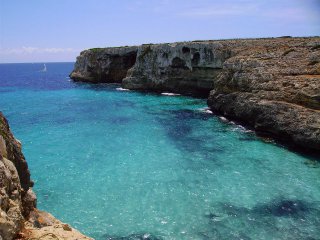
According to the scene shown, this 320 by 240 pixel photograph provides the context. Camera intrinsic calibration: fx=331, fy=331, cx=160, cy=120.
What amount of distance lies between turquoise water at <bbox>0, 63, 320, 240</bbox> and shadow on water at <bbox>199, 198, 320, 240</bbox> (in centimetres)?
5

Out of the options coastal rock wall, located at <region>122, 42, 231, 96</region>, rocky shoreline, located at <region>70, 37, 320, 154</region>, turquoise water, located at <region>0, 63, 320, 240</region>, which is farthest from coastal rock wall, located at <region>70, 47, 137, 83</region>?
turquoise water, located at <region>0, 63, 320, 240</region>

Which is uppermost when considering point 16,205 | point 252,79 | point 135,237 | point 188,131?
point 252,79

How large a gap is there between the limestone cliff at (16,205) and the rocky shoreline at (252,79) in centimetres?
2543

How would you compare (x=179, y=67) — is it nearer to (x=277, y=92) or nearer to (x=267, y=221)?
(x=277, y=92)

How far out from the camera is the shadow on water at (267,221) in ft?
55.7

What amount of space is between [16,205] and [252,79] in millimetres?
34697

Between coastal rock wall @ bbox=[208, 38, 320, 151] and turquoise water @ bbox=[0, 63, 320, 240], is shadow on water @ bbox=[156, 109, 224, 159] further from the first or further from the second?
coastal rock wall @ bbox=[208, 38, 320, 151]

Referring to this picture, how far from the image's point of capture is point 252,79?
131 feet

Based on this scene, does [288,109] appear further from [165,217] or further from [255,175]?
[165,217]

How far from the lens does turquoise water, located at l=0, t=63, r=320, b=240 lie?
1801cm

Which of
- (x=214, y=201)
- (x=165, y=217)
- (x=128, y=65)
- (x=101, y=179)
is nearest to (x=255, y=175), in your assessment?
(x=214, y=201)

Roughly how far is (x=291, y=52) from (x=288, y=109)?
10926 millimetres

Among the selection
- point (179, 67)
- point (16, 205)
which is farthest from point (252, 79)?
point (16, 205)

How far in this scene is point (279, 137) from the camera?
112ft
